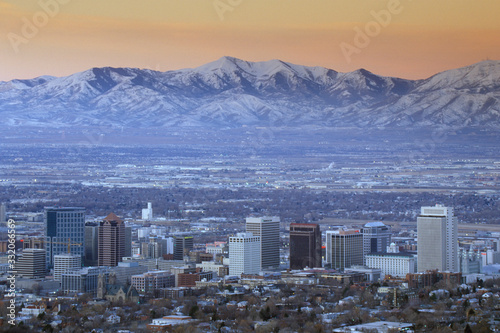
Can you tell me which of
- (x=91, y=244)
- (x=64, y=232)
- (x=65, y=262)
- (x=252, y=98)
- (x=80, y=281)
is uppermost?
(x=252, y=98)

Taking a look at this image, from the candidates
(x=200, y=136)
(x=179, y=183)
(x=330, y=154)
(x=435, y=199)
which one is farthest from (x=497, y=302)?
(x=200, y=136)

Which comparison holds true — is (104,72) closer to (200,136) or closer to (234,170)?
(200,136)

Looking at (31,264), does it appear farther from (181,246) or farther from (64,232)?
(181,246)

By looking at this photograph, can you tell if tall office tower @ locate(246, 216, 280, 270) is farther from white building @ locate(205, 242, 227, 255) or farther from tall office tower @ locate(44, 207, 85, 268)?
tall office tower @ locate(44, 207, 85, 268)

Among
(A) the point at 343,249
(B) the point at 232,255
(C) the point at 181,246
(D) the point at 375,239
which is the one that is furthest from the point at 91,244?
(D) the point at 375,239

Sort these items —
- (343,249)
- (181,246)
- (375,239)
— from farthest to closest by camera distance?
(375,239)
(181,246)
(343,249)

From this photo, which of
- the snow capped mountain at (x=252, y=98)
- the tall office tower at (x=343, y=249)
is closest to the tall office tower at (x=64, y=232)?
the tall office tower at (x=343, y=249)

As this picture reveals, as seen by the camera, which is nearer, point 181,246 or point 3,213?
point 181,246
